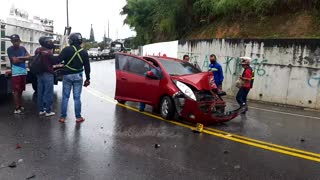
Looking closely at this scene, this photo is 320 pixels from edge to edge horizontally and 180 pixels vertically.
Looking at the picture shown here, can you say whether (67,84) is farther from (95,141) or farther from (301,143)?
(301,143)

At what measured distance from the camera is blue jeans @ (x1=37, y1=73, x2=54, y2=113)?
31.2ft

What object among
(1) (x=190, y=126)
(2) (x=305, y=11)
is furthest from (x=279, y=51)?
(1) (x=190, y=126)

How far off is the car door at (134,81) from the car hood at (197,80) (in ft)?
2.41

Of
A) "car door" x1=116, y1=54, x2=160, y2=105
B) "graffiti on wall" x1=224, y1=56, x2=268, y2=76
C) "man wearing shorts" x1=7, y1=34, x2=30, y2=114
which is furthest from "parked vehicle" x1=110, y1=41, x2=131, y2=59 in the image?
"man wearing shorts" x1=7, y1=34, x2=30, y2=114

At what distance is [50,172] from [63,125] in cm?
313

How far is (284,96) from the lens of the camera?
14.0 m

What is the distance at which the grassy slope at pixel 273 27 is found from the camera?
15885mm

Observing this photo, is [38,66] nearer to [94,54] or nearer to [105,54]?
[94,54]

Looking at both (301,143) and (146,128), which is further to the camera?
(146,128)

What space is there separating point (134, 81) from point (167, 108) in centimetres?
170

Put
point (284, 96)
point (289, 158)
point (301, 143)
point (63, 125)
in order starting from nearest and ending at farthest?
point (289, 158)
point (301, 143)
point (63, 125)
point (284, 96)

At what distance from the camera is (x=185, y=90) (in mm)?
9156

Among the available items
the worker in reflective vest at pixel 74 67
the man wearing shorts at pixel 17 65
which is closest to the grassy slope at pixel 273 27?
the worker in reflective vest at pixel 74 67

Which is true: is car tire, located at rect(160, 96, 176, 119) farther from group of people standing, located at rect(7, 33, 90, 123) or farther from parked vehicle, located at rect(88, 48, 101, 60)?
parked vehicle, located at rect(88, 48, 101, 60)
